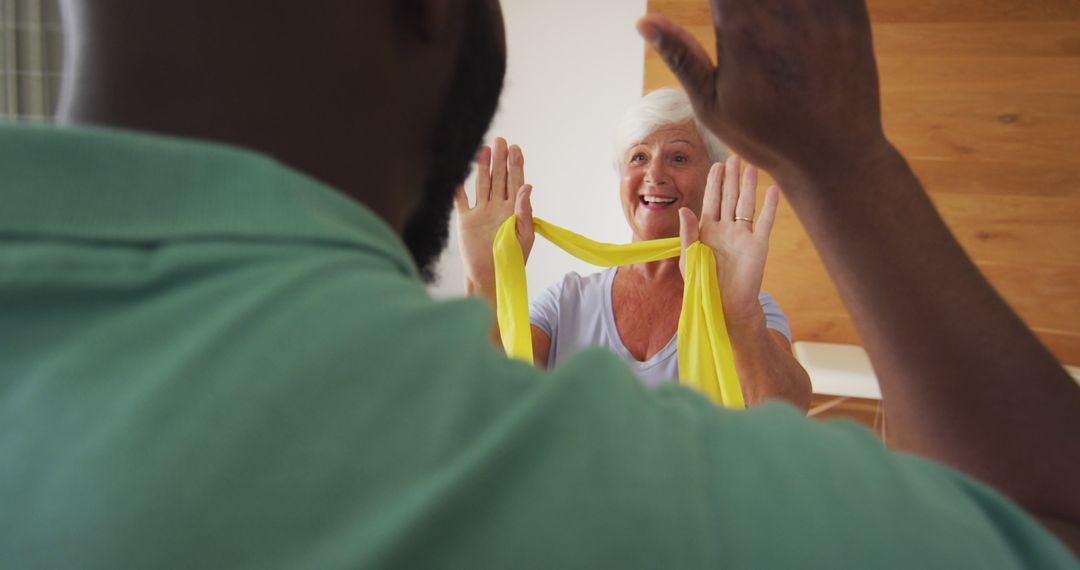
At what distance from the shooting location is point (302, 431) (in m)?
0.22

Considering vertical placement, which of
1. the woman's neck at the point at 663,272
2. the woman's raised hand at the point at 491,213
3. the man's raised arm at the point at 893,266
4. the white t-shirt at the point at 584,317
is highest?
the man's raised arm at the point at 893,266

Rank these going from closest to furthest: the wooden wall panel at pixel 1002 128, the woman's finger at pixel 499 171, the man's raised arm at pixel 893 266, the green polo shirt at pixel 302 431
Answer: the green polo shirt at pixel 302 431, the man's raised arm at pixel 893 266, the woman's finger at pixel 499 171, the wooden wall panel at pixel 1002 128

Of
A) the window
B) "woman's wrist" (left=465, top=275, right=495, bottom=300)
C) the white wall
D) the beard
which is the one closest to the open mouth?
"woman's wrist" (left=465, top=275, right=495, bottom=300)

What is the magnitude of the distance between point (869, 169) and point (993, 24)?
109 inches

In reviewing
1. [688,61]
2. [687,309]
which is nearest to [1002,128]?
[687,309]

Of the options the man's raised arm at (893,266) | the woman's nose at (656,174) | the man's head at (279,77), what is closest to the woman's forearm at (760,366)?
the woman's nose at (656,174)

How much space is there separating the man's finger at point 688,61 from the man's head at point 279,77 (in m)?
0.13

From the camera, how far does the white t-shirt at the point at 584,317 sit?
4.43 ft

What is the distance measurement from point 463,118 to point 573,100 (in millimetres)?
2840

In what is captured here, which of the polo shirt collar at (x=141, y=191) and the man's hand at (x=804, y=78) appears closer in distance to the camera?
the polo shirt collar at (x=141, y=191)

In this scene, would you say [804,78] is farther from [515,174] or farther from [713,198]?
[515,174]

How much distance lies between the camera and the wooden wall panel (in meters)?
2.49

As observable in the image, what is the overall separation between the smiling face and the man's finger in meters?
1.10

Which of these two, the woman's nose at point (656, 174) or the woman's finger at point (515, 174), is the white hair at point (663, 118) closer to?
the woman's nose at point (656, 174)
